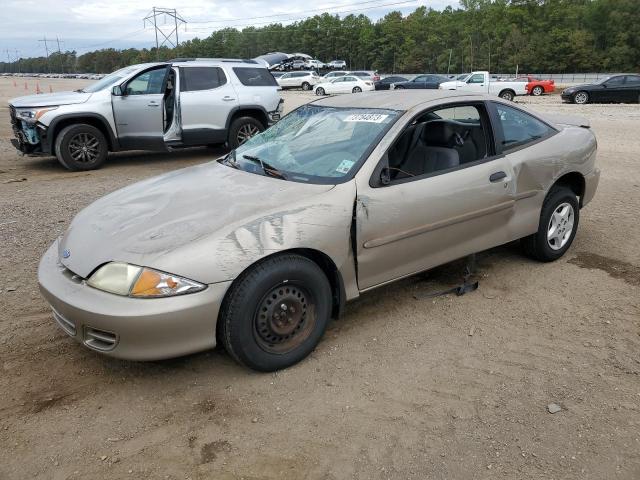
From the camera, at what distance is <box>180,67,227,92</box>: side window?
9812mm

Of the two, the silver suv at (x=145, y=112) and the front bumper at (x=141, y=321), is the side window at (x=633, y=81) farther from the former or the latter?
the front bumper at (x=141, y=321)

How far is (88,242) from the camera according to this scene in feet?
10.6

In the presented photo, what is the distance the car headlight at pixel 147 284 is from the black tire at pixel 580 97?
81.2 feet

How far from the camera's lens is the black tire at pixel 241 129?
10305 mm

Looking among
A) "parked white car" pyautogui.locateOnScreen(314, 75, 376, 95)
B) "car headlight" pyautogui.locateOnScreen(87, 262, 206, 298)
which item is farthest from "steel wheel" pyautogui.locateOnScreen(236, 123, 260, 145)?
"parked white car" pyautogui.locateOnScreen(314, 75, 376, 95)

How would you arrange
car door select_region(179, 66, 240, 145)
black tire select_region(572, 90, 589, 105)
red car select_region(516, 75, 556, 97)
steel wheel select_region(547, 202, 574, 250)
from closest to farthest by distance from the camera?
steel wheel select_region(547, 202, 574, 250) < car door select_region(179, 66, 240, 145) < black tire select_region(572, 90, 589, 105) < red car select_region(516, 75, 556, 97)

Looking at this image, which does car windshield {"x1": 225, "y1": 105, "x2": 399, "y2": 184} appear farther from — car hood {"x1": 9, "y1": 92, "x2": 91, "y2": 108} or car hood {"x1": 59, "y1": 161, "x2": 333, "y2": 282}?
car hood {"x1": 9, "y1": 92, "x2": 91, "y2": 108}

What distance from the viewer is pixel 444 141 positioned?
4.30 m

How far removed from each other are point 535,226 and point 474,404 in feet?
6.98

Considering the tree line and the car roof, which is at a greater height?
the tree line

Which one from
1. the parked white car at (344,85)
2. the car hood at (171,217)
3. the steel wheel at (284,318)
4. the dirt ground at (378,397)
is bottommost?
the dirt ground at (378,397)

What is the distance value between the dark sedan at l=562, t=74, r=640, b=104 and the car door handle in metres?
22.4

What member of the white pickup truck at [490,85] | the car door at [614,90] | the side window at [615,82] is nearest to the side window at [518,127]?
the car door at [614,90]

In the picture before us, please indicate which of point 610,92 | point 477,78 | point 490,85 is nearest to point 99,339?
point 610,92
